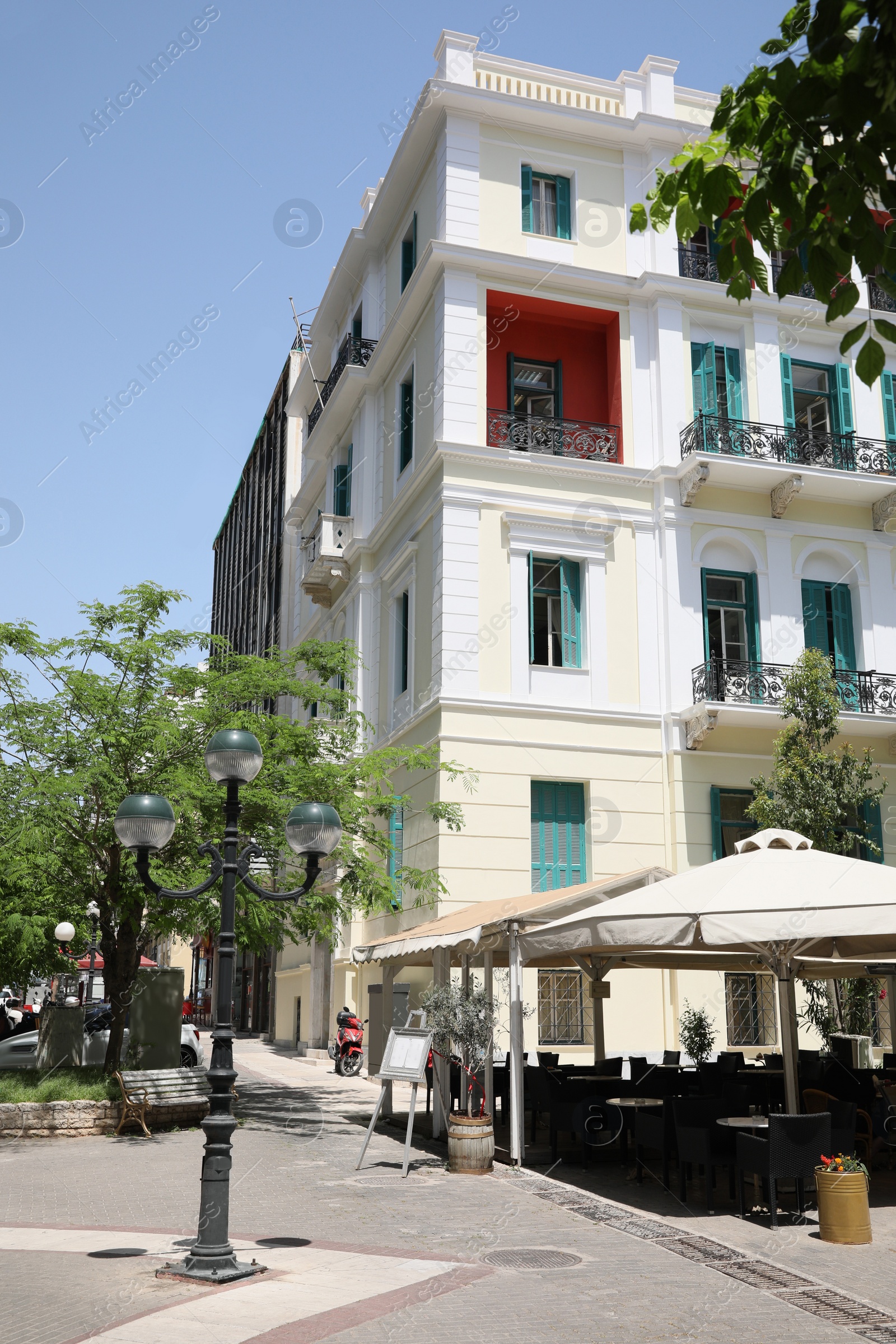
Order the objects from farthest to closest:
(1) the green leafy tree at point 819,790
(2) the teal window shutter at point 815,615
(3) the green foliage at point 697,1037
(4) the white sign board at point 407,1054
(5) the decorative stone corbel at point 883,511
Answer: (5) the decorative stone corbel at point 883,511 → (2) the teal window shutter at point 815,615 → (1) the green leafy tree at point 819,790 → (3) the green foliage at point 697,1037 → (4) the white sign board at point 407,1054

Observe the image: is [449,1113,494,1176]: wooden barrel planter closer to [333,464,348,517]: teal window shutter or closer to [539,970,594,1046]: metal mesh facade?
[539,970,594,1046]: metal mesh facade

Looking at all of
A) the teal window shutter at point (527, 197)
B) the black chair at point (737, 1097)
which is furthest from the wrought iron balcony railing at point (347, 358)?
the black chair at point (737, 1097)

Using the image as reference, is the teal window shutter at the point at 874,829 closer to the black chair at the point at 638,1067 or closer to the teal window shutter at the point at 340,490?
the black chair at the point at 638,1067

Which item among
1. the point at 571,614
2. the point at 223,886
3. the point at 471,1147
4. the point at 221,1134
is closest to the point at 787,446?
the point at 571,614

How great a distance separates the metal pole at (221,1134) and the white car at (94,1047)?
33.4ft

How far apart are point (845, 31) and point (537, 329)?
2038 cm

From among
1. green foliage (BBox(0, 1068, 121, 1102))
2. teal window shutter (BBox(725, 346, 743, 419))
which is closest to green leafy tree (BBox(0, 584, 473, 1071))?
green foliage (BBox(0, 1068, 121, 1102))

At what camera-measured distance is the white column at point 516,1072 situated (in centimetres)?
1255

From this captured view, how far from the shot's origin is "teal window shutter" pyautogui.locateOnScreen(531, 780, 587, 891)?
2080 cm

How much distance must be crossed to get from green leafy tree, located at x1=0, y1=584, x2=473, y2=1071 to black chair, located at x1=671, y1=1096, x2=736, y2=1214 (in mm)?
6646

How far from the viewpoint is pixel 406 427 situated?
2534 centimetres

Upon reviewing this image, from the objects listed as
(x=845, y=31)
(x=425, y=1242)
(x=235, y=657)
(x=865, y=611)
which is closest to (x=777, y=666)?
(x=865, y=611)

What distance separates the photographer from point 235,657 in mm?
17719

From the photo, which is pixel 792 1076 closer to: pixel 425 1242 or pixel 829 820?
pixel 425 1242
